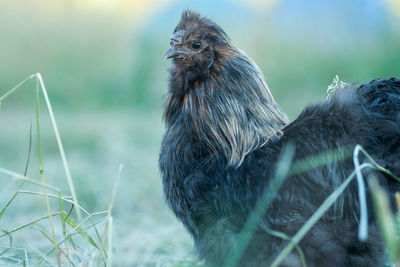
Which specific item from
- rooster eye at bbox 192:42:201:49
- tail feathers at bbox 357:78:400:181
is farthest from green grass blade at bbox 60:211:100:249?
tail feathers at bbox 357:78:400:181

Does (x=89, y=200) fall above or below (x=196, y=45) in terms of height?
below

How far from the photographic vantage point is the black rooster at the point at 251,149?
193cm

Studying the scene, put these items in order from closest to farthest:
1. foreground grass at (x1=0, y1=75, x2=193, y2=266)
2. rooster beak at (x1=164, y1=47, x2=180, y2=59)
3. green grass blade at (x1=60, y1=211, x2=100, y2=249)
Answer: green grass blade at (x1=60, y1=211, x2=100, y2=249) < foreground grass at (x1=0, y1=75, x2=193, y2=266) < rooster beak at (x1=164, y1=47, x2=180, y2=59)

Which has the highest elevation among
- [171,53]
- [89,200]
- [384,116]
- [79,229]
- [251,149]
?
[171,53]

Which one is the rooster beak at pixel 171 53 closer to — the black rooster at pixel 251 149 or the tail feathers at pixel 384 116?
the black rooster at pixel 251 149

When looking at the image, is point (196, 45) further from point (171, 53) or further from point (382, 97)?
point (382, 97)

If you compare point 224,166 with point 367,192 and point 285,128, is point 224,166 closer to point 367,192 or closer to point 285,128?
point 285,128

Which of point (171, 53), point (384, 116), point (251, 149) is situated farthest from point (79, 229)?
point (384, 116)

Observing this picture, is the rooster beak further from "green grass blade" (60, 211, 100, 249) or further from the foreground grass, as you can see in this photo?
"green grass blade" (60, 211, 100, 249)

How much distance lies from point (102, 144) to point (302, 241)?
191 inches

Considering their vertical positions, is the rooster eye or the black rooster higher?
the rooster eye

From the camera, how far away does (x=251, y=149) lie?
7.39 ft

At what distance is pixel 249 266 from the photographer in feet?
6.63

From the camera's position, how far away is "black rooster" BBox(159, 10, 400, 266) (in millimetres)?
1931
